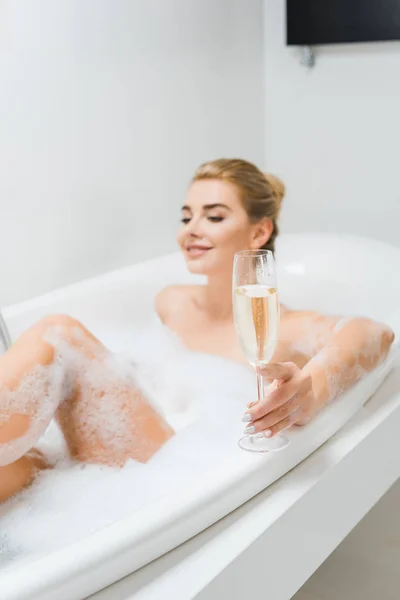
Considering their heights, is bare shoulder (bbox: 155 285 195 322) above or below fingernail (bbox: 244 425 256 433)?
below

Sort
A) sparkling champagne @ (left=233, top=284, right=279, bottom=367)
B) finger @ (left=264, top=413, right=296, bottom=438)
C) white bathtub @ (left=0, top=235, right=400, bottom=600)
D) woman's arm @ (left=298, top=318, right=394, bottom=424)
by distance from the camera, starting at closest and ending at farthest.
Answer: white bathtub @ (left=0, top=235, right=400, bottom=600) → sparkling champagne @ (left=233, top=284, right=279, bottom=367) → finger @ (left=264, top=413, right=296, bottom=438) → woman's arm @ (left=298, top=318, right=394, bottom=424)

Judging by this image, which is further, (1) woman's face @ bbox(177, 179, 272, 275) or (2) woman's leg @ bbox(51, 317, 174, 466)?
A: (1) woman's face @ bbox(177, 179, 272, 275)

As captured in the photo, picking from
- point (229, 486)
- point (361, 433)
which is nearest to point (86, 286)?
point (361, 433)

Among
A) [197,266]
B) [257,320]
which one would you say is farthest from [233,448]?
[197,266]

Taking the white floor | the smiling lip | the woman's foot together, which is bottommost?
the white floor

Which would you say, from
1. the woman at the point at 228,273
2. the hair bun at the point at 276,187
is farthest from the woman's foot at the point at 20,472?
the hair bun at the point at 276,187

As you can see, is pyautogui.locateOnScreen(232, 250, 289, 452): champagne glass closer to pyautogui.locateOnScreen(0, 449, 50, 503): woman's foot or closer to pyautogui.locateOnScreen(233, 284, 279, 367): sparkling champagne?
pyautogui.locateOnScreen(233, 284, 279, 367): sparkling champagne

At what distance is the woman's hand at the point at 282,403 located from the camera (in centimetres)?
130

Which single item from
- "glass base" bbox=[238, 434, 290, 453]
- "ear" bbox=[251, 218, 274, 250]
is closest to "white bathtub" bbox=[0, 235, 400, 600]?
"glass base" bbox=[238, 434, 290, 453]

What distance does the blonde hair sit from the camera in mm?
2031

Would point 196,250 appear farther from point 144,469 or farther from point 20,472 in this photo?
point 20,472

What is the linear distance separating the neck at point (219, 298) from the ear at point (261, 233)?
11 cm

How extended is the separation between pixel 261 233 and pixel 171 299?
0.34 metres

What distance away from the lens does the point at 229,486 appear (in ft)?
4.15
